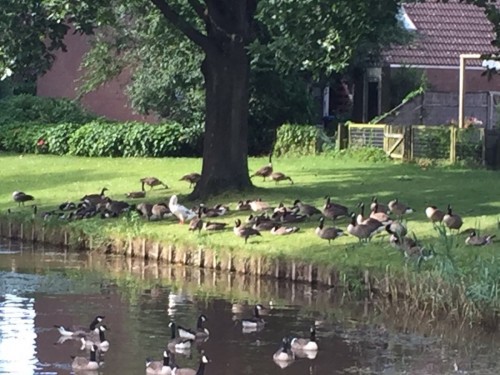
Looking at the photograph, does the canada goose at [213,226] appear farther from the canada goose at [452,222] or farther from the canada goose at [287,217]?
the canada goose at [452,222]

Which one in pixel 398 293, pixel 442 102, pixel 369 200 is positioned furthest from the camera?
pixel 442 102

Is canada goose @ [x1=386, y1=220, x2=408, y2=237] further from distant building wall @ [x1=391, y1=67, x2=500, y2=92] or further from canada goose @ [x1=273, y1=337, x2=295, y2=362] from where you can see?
distant building wall @ [x1=391, y1=67, x2=500, y2=92]

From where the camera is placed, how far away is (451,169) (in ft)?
121

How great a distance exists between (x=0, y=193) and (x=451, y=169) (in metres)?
12.6

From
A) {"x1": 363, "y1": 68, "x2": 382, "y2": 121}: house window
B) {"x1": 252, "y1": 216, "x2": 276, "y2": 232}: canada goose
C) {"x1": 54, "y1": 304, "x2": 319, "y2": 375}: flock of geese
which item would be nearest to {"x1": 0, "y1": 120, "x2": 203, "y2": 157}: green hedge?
{"x1": 363, "y1": 68, "x2": 382, "y2": 121}: house window

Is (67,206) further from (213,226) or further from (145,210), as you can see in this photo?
(213,226)

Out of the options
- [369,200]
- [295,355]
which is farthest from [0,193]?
[295,355]

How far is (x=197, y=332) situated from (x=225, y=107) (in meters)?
12.2

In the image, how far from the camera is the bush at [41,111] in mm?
51031

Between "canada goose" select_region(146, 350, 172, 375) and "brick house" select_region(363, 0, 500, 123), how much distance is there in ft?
107

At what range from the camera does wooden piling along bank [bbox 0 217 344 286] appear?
23.2 metres

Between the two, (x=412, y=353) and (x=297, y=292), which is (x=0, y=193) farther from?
(x=412, y=353)

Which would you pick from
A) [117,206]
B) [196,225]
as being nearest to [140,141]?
[117,206]

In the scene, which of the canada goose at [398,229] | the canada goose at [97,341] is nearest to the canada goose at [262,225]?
the canada goose at [398,229]
